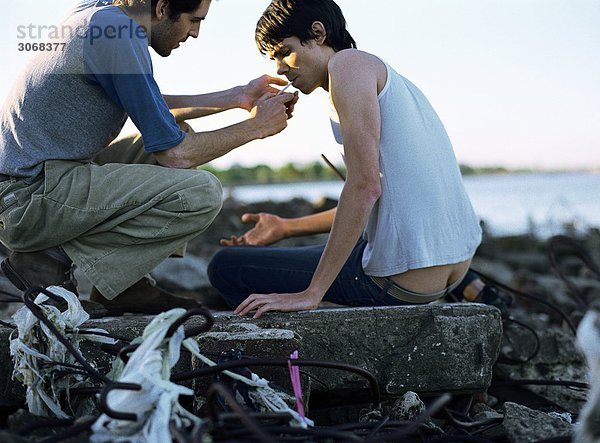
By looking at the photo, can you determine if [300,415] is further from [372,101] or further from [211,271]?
[211,271]

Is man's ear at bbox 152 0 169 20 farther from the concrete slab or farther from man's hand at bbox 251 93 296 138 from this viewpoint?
the concrete slab

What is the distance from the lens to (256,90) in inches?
149

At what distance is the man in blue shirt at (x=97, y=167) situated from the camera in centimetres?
318

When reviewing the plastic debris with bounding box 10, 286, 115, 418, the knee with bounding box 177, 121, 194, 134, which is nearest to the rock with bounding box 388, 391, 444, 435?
the plastic debris with bounding box 10, 286, 115, 418

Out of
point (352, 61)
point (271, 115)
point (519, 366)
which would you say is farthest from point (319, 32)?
point (519, 366)

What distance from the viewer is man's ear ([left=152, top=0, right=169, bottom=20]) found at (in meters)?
3.35

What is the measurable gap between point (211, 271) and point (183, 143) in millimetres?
779

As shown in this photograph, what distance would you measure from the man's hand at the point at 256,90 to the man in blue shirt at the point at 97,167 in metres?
0.48

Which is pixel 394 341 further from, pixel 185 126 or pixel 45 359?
pixel 185 126

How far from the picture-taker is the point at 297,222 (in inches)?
161

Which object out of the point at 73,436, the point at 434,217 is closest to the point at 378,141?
the point at 434,217

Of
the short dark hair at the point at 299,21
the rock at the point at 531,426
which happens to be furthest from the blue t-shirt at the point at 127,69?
the rock at the point at 531,426

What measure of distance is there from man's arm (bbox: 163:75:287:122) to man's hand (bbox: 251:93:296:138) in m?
0.21

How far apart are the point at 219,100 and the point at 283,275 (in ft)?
3.01
